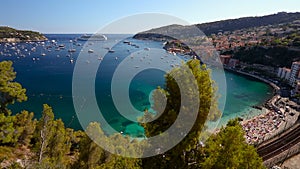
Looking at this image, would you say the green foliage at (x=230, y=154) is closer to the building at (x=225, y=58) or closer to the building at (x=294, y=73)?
the building at (x=294, y=73)

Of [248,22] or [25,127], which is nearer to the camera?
[25,127]

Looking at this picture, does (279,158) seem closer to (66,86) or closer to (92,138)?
(92,138)

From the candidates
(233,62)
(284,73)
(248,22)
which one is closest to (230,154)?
(284,73)

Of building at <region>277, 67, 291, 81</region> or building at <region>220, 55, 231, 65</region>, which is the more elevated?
building at <region>220, 55, 231, 65</region>

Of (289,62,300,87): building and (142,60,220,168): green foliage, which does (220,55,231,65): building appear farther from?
(142,60,220,168): green foliage

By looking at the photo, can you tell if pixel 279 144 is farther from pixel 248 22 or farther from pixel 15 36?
pixel 248 22

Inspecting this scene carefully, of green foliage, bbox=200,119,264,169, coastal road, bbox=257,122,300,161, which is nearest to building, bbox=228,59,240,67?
coastal road, bbox=257,122,300,161
